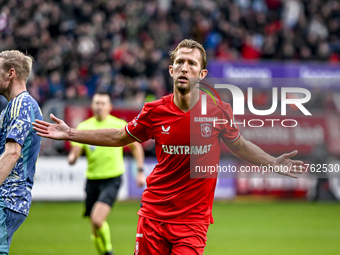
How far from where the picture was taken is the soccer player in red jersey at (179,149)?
4.53 meters

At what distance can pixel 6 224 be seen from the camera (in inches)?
179

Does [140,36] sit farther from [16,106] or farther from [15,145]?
[15,145]

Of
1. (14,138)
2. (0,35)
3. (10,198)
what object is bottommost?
(10,198)

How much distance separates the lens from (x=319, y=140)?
16.0 meters

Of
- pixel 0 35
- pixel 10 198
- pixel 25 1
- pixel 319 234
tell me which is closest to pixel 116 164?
pixel 10 198

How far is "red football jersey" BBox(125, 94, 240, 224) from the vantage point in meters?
4.58

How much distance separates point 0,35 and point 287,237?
475 inches

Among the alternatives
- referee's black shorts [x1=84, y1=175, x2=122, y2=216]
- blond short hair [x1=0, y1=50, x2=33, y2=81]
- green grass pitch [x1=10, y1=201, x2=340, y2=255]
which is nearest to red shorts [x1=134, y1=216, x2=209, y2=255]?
blond short hair [x1=0, y1=50, x2=33, y2=81]

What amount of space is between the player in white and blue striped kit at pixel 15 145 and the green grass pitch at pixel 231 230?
4.40m

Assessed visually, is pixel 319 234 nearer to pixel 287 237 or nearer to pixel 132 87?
pixel 287 237

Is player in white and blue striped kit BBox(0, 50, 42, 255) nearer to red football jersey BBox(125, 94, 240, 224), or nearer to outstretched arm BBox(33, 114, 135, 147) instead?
outstretched arm BBox(33, 114, 135, 147)

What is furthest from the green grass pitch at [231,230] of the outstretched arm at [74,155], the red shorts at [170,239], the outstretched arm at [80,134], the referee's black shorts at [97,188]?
the outstretched arm at [80,134]

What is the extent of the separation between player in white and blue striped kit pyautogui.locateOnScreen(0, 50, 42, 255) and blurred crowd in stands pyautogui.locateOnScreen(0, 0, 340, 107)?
1091 centimetres

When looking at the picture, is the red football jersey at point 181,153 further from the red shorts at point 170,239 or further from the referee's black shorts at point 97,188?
the referee's black shorts at point 97,188
